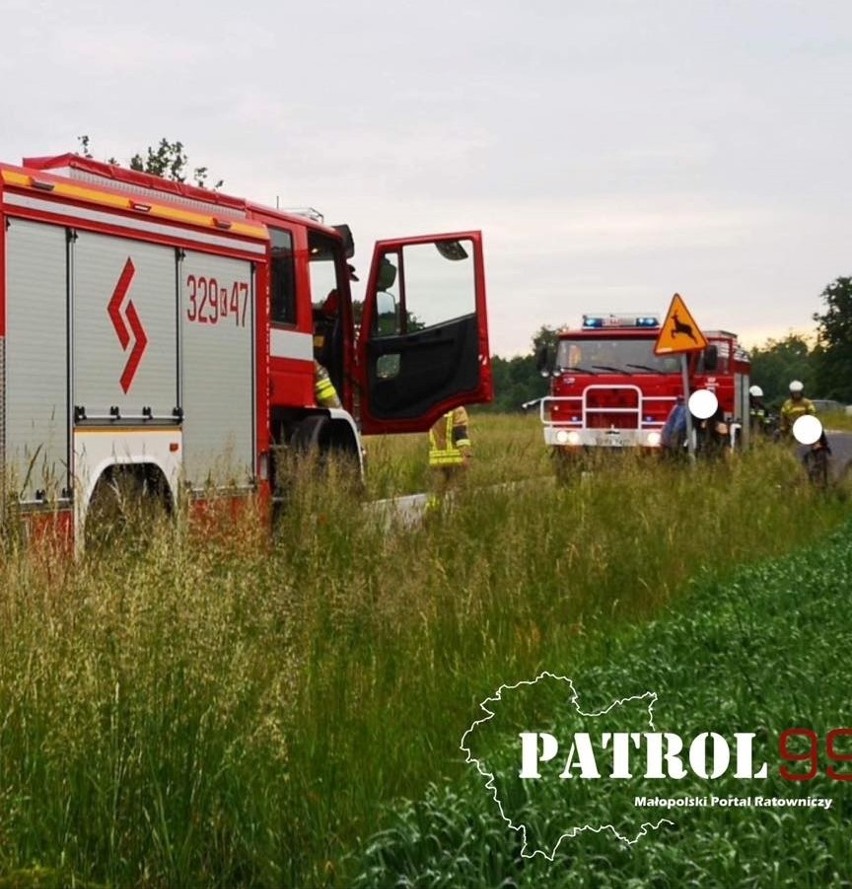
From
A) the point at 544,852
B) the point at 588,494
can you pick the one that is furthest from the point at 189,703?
the point at 588,494

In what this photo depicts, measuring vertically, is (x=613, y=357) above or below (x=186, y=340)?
above

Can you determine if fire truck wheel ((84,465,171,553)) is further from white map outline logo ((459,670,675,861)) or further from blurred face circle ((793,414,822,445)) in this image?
blurred face circle ((793,414,822,445))

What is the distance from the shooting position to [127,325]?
976 centimetres

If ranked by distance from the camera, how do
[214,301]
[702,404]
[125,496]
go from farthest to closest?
[702,404], [214,301], [125,496]

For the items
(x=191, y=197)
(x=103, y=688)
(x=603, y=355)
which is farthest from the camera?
(x=603, y=355)

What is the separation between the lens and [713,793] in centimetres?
451

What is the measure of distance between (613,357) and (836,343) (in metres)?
95.9

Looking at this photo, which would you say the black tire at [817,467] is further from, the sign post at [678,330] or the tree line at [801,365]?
the tree line at [801,365]

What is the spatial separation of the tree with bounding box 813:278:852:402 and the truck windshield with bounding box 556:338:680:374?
93.6 m

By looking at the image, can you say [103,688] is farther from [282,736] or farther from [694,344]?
[694,344]

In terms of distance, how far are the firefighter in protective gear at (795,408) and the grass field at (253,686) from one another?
39.8 ft

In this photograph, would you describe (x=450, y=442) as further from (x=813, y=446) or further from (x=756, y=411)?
(x=756, y=411)

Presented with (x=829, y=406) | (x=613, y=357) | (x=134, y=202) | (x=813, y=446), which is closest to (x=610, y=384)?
(x=613, y=357)

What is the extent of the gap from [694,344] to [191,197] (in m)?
7.27
